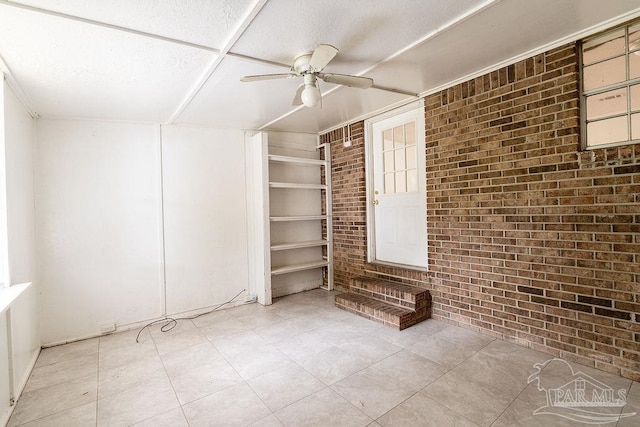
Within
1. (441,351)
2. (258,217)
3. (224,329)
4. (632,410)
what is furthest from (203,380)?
(632,410)

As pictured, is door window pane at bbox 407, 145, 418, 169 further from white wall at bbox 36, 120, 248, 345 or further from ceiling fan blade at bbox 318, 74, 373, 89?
white wall at bbox 36, 120, 248, 345

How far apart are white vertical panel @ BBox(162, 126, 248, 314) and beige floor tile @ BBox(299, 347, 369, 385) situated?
210 centimetres

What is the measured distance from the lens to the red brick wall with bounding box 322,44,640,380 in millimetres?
2256

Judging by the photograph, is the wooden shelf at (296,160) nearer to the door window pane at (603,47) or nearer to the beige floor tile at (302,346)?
the beige floor tile at (302,346)

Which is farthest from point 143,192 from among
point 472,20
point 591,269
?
point 591,269

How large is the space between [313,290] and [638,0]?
4644mm

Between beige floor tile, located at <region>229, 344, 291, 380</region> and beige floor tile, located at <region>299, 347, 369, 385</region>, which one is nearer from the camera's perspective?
beige floor tile, located at <region>299, 347, 369, 385</region>

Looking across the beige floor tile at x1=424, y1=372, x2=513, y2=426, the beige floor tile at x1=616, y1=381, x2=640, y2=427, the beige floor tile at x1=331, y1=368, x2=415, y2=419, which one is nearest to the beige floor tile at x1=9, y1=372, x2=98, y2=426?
the beige floor tile at x1=331, y1=368, x2=415, y2=419

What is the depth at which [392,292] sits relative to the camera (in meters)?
3.68

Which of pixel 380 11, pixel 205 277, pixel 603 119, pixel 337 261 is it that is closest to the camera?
pixel 380 11

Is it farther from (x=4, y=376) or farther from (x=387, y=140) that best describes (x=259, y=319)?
(x=387, y=140)

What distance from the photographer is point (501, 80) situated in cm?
284

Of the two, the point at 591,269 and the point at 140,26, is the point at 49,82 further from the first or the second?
the point at 591,269

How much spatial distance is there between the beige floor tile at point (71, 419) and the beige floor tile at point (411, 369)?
2.11 m
